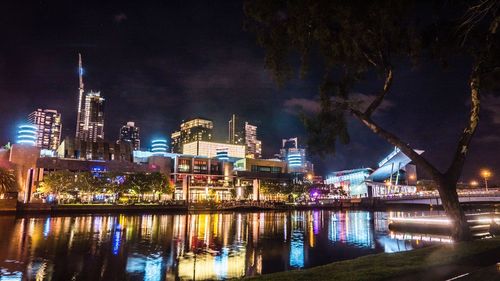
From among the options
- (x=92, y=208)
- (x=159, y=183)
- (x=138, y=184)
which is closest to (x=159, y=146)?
(x=159, y=183)

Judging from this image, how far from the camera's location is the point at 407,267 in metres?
13.3

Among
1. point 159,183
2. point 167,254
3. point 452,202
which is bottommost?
point 167,254

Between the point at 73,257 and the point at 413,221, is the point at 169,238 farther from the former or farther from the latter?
the point at 413,221

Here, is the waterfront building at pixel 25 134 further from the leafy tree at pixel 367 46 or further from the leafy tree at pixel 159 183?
the leafy tree at pixel 367 46

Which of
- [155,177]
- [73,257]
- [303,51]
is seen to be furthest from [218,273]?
[155,177]

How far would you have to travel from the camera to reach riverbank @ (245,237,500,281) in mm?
12133

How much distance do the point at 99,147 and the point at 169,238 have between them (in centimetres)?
13599

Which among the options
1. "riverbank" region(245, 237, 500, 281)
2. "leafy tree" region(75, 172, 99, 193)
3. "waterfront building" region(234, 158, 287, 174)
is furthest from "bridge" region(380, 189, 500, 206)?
"leafy tree" region(75, 172, 99, 193)

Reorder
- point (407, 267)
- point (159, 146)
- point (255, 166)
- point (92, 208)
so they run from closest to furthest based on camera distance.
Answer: point (407, 267)
point (92, 208)
point (159, 146)
point (255, 166)

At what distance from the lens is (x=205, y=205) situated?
99125 millimetres

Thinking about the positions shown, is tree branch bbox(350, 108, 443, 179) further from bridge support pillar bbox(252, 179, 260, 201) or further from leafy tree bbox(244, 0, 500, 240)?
bridge support pillar bbox(252, 179, 260, 201)

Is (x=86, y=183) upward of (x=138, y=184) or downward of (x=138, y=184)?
downward

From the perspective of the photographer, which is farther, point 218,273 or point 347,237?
point 347,237

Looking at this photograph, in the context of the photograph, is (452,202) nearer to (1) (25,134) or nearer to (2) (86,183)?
(2) (86,183)
